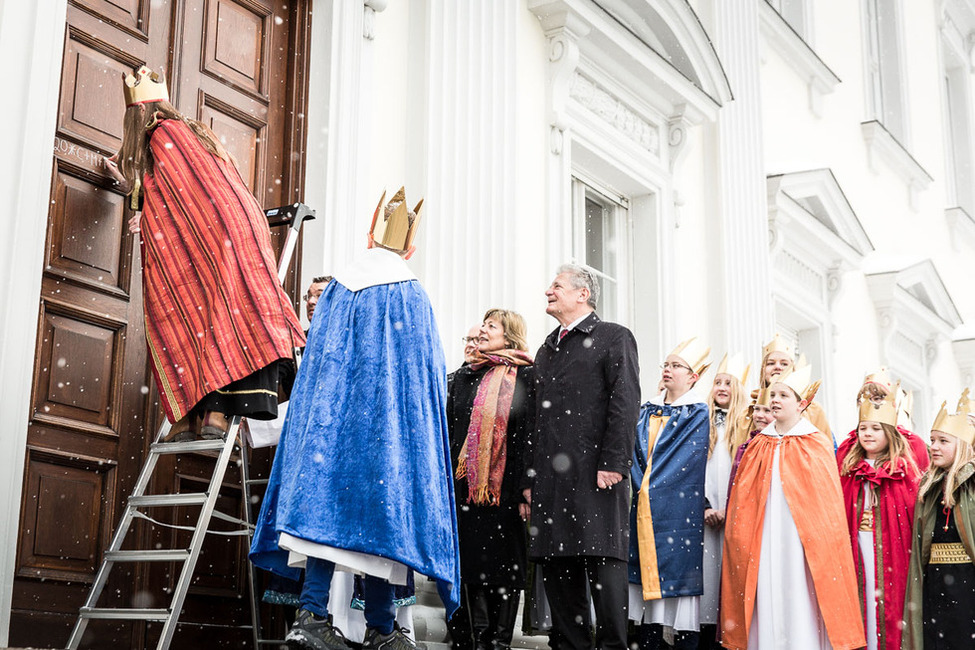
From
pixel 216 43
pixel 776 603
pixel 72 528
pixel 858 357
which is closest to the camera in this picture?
pixel 72 528

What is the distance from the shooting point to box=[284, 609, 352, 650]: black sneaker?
12.2 ft

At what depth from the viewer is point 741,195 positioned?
9555 mm

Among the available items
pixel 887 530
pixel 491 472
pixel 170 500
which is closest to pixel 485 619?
pixel 491 472

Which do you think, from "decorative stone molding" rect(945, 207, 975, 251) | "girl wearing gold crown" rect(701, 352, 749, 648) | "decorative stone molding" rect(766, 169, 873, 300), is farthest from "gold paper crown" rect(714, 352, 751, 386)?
"decorative stone molding" rect(945, 207, 975, 251)

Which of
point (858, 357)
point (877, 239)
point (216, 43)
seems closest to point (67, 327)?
point (216, 43)

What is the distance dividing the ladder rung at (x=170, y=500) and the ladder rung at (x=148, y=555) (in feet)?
0.52

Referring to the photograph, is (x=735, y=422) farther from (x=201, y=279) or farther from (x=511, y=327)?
(x=201, y=279)

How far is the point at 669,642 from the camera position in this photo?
18.3 feet

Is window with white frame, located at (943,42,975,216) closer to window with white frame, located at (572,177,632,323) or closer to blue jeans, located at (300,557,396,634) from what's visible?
window with white frame, located at (572,177,632,323)

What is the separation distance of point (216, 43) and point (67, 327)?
5.47 ft

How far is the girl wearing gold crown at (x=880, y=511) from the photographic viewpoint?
5.51 m

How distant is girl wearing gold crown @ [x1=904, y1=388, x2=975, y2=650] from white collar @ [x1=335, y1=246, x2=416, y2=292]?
2.59m

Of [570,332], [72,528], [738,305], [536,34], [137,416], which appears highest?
[536,34]

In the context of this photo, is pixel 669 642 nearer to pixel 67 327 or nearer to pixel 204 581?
pixel 204 581
